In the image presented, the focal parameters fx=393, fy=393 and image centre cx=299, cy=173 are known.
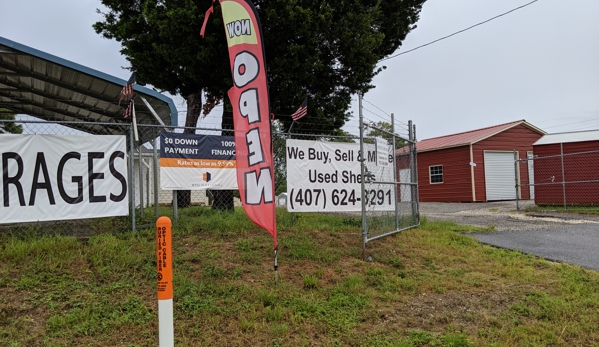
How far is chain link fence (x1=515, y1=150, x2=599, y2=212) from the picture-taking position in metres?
15.0

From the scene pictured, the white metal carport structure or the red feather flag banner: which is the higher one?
the white metal carport structure

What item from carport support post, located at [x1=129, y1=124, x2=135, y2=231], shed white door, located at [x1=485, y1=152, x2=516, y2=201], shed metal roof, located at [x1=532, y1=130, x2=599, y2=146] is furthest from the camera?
shed white door, located at [x1=485, y1=152, x2=516, y2=201]

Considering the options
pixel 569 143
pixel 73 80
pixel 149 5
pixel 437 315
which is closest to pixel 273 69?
pixel 149 5

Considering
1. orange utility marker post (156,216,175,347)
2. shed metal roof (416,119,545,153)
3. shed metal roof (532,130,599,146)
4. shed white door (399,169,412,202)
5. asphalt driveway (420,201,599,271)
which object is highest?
shed metal roof (416,119,545,153)

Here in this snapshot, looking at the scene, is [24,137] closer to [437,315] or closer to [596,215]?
[437,315]

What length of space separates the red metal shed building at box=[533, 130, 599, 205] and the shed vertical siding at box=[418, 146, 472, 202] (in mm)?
4418

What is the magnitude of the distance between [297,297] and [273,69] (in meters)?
5.90

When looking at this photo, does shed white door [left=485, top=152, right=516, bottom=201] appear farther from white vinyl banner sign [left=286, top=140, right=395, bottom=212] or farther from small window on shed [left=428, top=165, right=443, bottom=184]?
white vinyl banner sign [left=286, top=140, right=395, bottom=212]

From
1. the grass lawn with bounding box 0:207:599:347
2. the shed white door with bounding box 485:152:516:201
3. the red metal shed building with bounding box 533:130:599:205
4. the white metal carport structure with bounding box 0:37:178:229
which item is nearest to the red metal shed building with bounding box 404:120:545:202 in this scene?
the shed white door with bounding box 485:152:516:201

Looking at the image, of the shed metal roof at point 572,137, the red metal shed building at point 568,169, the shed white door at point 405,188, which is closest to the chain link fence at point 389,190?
the shed white door at point 405,188

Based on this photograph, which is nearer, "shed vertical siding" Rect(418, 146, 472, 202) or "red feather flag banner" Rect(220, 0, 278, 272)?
"red feather flag banner" Rect(220, 0, 278, 272)

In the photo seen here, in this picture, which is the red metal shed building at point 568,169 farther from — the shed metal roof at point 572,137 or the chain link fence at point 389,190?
the chain link fence at point 389,190

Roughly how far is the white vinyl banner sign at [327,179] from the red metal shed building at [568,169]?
34.8ft

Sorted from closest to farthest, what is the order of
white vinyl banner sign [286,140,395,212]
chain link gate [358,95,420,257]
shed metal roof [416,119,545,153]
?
chain link gate [358,95,420,257] → white vinyl banner sign [286,140,395,212] → shed metal roof [416,119,545,153]
